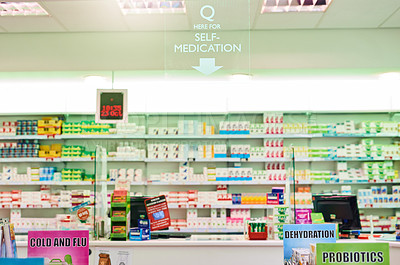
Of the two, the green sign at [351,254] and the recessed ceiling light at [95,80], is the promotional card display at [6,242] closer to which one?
the green sign at [351,254]

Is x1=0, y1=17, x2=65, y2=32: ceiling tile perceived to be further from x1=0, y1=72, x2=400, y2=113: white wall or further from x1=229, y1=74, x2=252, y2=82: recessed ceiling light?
x1=229, y1=74, x2=252, y2=82: recessed ceiling light

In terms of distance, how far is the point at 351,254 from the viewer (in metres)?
2.05

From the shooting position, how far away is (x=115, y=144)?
260 inches

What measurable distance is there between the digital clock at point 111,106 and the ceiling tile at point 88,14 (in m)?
0.83

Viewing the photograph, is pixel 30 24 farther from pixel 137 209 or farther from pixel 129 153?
pixel 137 209

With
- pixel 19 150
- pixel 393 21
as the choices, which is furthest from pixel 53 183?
pixel 393 21

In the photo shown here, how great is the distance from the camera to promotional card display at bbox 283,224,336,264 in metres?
2.21

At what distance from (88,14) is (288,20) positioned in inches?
96.3

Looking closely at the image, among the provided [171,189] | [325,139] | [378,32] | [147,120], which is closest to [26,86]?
[147,120]

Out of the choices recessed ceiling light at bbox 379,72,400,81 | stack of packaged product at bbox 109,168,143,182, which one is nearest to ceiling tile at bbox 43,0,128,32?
stack of packaged product at bbox 109,168,143,182

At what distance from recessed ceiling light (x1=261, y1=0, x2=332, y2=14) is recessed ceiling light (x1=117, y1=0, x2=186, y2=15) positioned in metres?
0.98

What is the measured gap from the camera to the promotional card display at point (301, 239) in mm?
2213

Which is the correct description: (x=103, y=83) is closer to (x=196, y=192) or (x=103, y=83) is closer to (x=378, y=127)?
(x=196, y=192)

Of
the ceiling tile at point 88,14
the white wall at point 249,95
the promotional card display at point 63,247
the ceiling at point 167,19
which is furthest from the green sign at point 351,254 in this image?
the white wall at point 249,95
